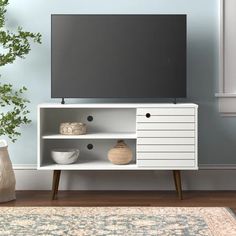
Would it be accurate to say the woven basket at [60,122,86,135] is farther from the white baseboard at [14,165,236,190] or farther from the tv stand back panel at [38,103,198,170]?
the white baseboard at [14,165,236,190]

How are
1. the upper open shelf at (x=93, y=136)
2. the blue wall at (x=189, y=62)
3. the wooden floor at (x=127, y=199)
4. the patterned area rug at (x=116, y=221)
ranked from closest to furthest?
the patterned area rug at (x=116, y=221) → the wooden floor at (x=127, y=199) → the upper open shelf at (x=93, y=136) → the blue wall at (x=189, y=62)

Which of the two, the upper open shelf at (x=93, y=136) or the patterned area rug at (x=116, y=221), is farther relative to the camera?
the upper open shelf at (x=93, y=136)

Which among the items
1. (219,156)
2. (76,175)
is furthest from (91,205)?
(219,156)

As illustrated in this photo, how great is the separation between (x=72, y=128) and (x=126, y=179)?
0.62 meters

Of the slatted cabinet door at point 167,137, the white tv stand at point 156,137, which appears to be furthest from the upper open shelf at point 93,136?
the slatted cabinet door at point 167,137

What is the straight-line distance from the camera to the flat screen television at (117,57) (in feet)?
12.0

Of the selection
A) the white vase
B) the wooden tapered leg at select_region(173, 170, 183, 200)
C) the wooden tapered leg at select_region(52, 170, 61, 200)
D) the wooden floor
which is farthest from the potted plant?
the wooden tapered leg at select_region(173, 170, 183, 200)

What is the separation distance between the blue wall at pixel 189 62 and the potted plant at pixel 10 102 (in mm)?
72

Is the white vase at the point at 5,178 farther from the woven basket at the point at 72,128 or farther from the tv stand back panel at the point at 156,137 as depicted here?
the woven basket at the point at 72,128

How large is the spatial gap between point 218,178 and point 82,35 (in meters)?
1.44

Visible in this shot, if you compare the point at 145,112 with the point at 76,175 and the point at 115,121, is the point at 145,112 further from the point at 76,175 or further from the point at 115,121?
the point at 76,175

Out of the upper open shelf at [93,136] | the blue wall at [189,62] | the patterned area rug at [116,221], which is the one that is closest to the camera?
the patterned area rug at [116,221]

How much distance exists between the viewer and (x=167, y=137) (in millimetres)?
3561

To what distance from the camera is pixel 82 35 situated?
3678mm
